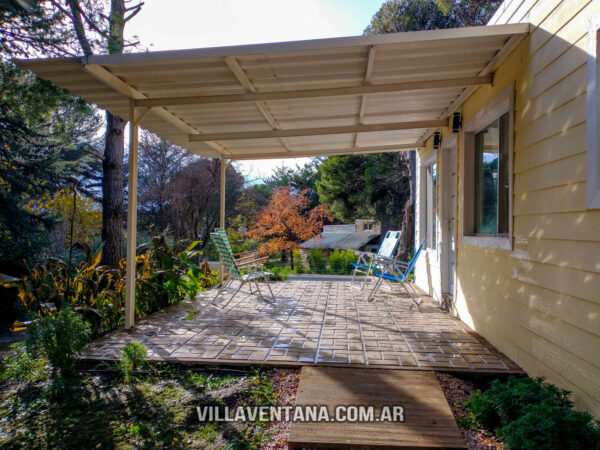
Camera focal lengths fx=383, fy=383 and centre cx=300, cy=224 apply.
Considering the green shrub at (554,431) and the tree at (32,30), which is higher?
the tree at (32,30)

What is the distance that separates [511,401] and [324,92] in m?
2.94

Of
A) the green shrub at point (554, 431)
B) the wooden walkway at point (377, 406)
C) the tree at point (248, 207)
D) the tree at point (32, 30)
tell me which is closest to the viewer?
the green shrub at point (554, 431)

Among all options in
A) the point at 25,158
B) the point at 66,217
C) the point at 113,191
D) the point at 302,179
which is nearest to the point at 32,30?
the point at 25,158

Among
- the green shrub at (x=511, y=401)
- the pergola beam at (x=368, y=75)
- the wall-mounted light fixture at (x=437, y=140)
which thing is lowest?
the green shrub at (x=511, y=401)

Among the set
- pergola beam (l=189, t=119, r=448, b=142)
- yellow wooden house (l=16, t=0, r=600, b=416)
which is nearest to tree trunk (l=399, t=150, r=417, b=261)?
yellow wooden house (l=16, t=0, r=600, b=416)

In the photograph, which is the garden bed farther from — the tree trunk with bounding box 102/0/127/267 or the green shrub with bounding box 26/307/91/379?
the tree trunk with bounding box 102/0/127/267

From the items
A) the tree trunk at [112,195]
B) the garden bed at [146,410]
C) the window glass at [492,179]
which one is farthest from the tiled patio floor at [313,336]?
the tree trunk at [112,195]

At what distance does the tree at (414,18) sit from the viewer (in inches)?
417

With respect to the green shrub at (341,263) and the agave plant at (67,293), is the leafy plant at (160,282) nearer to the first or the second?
the agave plant at (67,293)

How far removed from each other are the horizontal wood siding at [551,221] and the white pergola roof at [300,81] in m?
0.45

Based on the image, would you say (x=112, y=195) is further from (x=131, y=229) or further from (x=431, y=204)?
(x=431, y=204)

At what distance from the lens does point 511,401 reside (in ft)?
7.07

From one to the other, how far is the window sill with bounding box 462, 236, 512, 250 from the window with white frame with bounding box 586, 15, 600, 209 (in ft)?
3.62

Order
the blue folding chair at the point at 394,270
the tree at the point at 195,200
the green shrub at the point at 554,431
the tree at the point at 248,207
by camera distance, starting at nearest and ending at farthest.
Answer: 1. the green shrub at the point at 554,431
2. the blue folding chair at the point at 394,270
3. the tree at the point at 195,200
4. the tree at the point at 248,207
